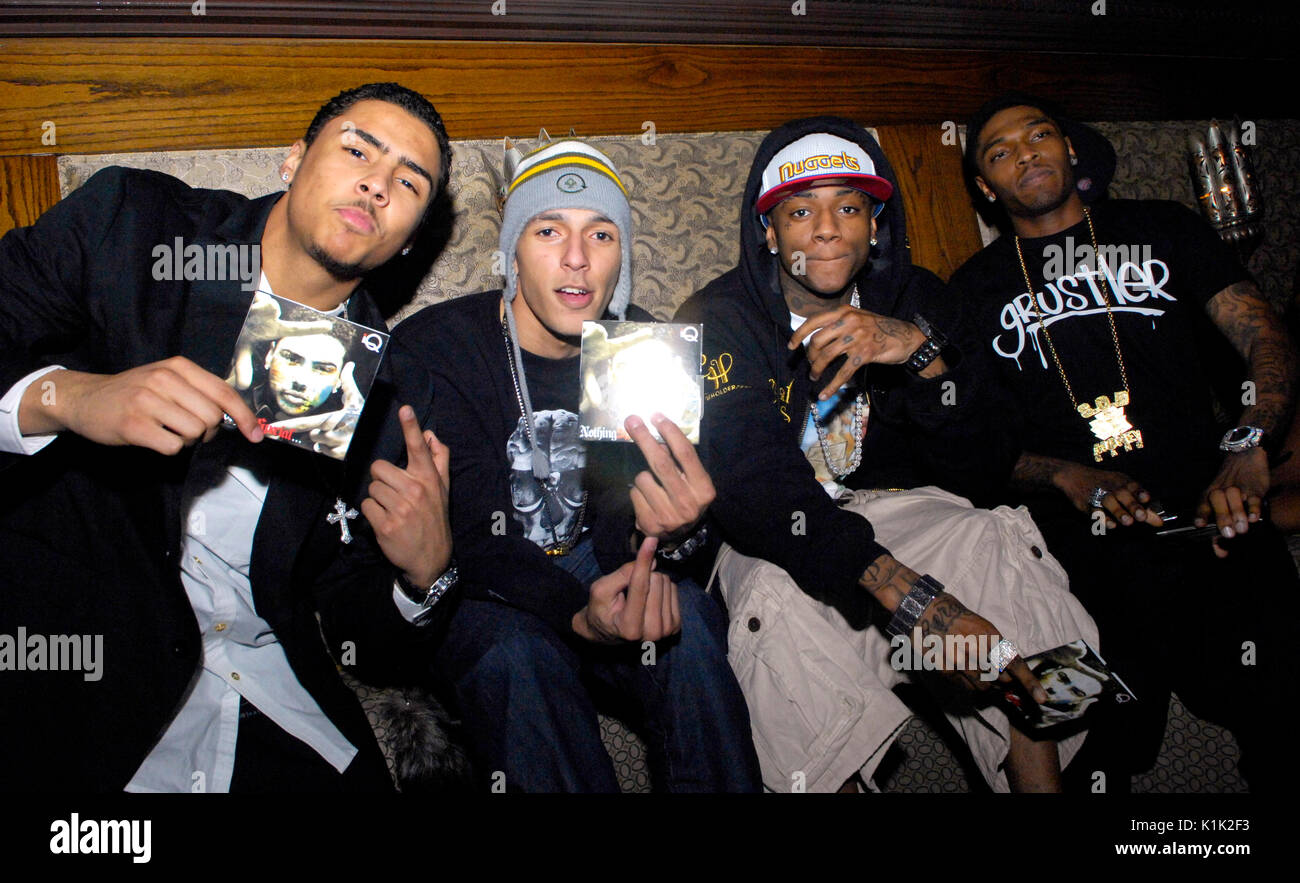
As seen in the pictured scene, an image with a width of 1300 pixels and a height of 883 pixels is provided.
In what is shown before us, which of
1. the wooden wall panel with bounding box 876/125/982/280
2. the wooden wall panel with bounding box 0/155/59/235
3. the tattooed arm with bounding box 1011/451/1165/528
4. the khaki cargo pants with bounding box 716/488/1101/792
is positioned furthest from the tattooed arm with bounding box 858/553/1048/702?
the wooden wall panel with bounding box 0/155/59/235

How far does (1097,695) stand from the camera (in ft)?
4.77

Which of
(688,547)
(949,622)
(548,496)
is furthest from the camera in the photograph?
(548,496)

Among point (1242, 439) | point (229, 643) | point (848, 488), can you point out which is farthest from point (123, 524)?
point (1242, 439)

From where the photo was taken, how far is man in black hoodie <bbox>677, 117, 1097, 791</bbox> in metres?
1.55

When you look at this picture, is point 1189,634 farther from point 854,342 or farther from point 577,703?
point 577,703

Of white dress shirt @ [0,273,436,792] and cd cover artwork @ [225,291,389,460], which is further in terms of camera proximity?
white dress shirt @ [0,273,436,792]

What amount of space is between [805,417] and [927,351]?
347 millimetres

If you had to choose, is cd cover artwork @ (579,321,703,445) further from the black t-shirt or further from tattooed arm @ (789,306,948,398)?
the black t-shirt

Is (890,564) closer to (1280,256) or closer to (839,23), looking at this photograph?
(839,23)

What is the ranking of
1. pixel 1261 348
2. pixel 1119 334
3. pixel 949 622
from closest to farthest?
pixel 949 622
pixel 1261 348
pixel 1119 334

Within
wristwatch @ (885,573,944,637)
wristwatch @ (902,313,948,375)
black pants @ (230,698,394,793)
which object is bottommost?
black pants @ (230,698,394,793)

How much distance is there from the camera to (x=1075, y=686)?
146 cm

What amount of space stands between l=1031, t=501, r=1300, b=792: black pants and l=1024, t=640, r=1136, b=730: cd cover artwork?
0.38 metres
